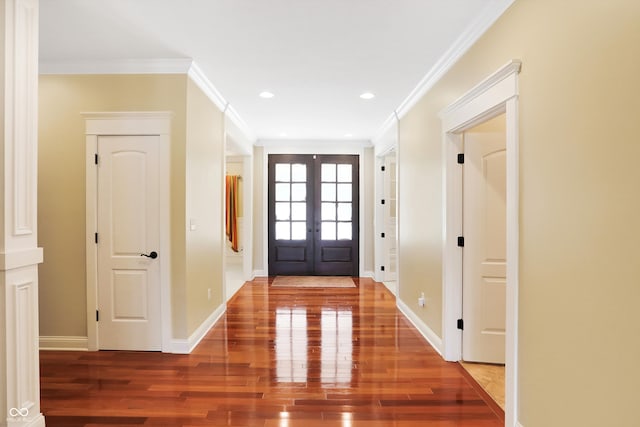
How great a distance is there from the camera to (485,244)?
3154 millimetres

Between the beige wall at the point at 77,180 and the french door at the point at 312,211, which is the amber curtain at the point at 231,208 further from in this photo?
the beige wall at the point at 77,180

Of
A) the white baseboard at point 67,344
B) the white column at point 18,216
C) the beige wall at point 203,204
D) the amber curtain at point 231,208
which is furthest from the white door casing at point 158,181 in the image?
the amber curtain at point 231,208

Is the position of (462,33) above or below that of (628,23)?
above

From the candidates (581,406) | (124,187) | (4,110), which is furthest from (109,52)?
(581,406)

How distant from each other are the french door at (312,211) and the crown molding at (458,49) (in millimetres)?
2830

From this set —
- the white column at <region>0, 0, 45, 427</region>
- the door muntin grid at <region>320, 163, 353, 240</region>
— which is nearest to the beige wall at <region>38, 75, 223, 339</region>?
the white column at <region>0, 0, 45, 427</region>

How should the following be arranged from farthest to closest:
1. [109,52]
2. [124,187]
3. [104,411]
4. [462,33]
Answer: [124,187] → [109,52] → [462,33] → [104,411]

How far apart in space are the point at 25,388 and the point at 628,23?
3307 millimetres

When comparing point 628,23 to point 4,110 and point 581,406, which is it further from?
point 4,110

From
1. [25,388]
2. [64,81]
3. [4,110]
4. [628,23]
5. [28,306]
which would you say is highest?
[64,81]

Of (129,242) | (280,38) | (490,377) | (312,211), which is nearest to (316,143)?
(312,211)

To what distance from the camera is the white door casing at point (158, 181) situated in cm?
340

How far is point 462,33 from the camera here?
280 centimetres

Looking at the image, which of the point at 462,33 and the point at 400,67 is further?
the point at 400,67
